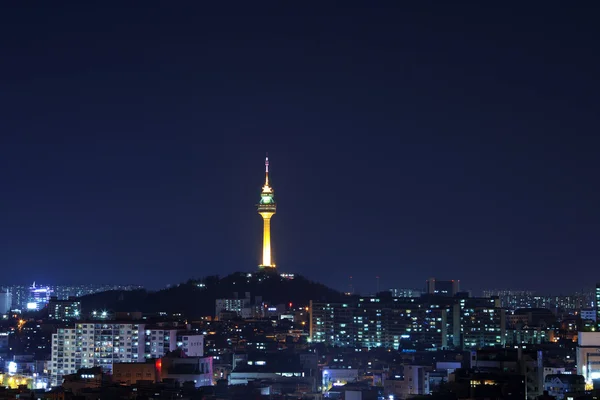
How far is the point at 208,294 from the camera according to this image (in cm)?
7344

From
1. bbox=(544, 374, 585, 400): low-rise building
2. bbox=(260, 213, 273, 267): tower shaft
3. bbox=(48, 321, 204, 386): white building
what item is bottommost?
bbox=(544, 374, 585, 400): low-rise building

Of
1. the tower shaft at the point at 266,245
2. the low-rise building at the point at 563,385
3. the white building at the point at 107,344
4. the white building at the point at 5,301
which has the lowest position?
the low-rise building at the point at 563,385

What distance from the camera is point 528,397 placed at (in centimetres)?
2645

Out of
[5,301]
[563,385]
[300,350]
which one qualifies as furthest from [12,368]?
[5,301]

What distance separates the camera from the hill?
230 ft

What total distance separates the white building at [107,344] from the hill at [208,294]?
26.6m

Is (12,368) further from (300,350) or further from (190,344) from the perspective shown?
(300,350)

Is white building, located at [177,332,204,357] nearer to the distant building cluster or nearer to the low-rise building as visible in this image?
the distant building cluster

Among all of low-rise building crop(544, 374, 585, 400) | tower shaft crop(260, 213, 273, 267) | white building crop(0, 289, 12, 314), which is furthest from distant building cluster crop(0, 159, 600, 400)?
white building crop(0, 289, 12, 314)

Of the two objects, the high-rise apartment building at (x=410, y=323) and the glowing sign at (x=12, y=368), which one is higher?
the high-rise apartment building at (x=410, y=323)

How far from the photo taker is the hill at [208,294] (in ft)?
230

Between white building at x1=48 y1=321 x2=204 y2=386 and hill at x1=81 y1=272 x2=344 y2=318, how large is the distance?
87.1 ft

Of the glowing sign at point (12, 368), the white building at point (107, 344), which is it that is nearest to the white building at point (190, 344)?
the white building at point (107, 344)

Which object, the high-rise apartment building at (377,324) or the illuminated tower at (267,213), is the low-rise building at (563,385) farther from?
the illuminated tower at (267,213)
